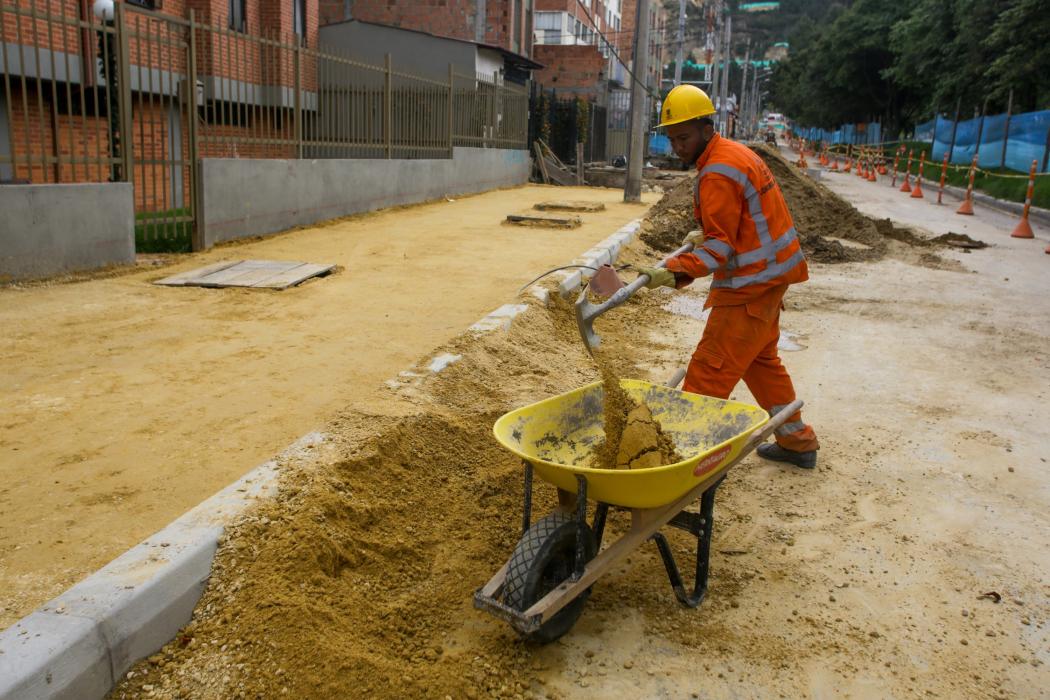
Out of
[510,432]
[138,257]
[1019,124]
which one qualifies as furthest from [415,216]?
[1019,124]

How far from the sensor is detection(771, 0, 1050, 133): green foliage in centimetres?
2453

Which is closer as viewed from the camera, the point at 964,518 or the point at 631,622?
the point at 631,622

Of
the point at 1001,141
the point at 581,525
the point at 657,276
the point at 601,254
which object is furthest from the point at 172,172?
the point at 1001,141

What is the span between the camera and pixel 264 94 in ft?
35.4

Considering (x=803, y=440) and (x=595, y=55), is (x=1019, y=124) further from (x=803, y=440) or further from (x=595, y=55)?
(x=803, y=440)

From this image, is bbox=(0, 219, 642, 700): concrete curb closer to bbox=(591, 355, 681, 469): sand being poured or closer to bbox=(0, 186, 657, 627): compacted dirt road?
bbox=(0, 186, 657, 627): compacted dirt road

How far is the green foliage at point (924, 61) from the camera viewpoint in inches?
966

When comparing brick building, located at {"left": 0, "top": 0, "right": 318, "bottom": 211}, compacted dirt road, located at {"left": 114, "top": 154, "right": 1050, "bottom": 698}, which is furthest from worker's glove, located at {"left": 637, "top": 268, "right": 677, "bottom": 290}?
brick building, located at {"left": 0, "top": 0, "right": 318, "bottom": 211}

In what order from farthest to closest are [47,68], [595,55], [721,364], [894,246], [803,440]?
[595,55] → [894,246] → [47,68] → [803,440] → [721,364]

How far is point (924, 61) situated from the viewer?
116 ft

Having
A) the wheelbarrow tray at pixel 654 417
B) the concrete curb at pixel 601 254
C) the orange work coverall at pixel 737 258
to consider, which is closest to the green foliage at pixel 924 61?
the concrete curb at pixel 601 254

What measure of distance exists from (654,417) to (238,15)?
18.6 metres

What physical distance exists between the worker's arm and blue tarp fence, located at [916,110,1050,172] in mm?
19234

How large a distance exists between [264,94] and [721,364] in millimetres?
8442
